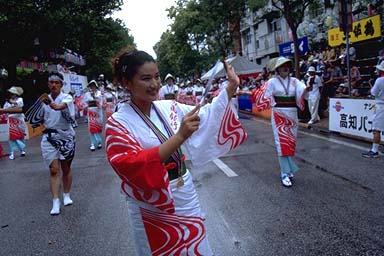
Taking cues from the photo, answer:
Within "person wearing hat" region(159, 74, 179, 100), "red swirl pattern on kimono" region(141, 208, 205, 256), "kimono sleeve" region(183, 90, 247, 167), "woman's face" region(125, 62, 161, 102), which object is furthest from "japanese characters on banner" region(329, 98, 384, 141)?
"woman's face" region(125, 62, 161, 102)

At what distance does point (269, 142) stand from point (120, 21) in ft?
47.7

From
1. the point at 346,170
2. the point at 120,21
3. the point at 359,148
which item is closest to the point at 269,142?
the point at 359,148

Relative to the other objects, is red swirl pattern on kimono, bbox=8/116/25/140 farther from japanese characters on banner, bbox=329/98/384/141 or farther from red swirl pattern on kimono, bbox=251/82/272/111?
japanese characters on banner, bbox=329/98/384/141

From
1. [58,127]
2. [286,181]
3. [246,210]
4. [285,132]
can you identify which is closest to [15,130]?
[58,127]

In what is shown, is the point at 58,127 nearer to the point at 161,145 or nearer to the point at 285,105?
the point at 285,105

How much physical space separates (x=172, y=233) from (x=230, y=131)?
67 cm

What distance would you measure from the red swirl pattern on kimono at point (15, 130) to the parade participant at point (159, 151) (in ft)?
32.3

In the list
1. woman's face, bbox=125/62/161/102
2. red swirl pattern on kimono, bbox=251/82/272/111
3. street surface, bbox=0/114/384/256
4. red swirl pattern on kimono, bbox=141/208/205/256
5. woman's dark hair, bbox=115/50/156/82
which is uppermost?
woman's dark hair, bbox=115/50/156/82

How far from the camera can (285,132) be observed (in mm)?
6156

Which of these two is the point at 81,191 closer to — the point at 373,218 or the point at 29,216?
the point at 29,216

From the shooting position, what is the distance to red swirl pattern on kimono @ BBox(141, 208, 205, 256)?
2135 mm

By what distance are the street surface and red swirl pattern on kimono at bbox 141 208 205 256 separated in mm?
1753

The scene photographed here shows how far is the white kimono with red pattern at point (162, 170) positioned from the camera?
6.18 ft

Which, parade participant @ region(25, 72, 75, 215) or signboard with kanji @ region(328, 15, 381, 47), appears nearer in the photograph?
parade participant @ region(25, 72, 75, 215)
